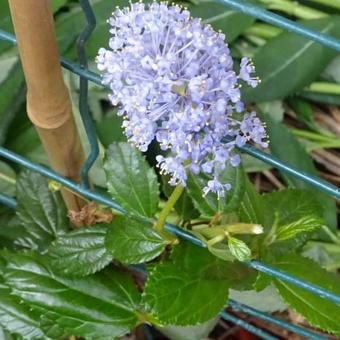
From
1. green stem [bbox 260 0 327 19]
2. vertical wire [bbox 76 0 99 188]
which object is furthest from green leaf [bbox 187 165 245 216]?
green stem [bbox 260 0 327 19]

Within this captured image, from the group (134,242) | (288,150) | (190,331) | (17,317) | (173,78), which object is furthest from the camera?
(288,150)

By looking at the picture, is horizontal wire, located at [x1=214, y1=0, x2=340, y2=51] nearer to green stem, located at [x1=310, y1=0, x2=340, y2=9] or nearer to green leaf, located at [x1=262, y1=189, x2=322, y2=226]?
green leaf, located at [x1=262, y1=189, x2=322, y2=226]

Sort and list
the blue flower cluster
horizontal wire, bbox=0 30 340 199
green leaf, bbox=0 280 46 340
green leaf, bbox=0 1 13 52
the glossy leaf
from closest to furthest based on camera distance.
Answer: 1. the blue flower cluster
2. horizontal wire, bbox=0 30 340 199
3. green leaf, bbox=0 280 46 340
4. the glossy leaf
5. green leaf, bbox=0 1 13 52

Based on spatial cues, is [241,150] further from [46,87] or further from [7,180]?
[7,180]

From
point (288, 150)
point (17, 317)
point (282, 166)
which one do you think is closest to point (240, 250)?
point (282, 166)

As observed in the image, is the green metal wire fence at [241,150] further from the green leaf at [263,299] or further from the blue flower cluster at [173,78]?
the green leaf at [263,299]

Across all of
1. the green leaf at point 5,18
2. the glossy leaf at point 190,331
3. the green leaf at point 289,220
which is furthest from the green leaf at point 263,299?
the green leaf at point 5,18
